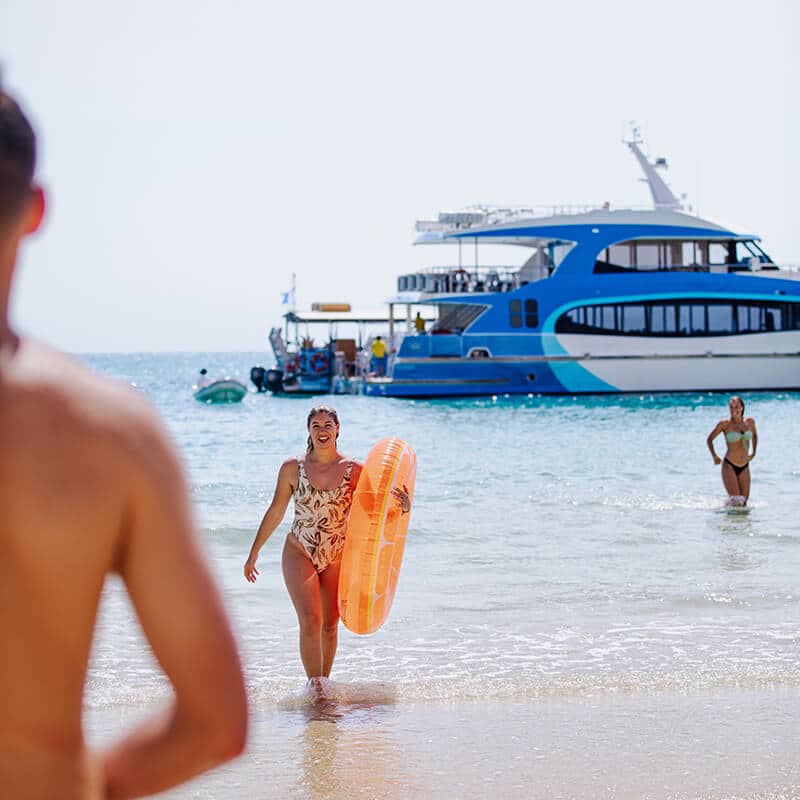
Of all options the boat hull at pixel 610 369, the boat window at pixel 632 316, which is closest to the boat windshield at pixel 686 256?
the boat window at pixel 632 316

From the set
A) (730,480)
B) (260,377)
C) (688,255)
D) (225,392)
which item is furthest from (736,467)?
(260,377)

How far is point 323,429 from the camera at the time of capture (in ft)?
19.4

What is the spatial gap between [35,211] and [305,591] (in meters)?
4.64

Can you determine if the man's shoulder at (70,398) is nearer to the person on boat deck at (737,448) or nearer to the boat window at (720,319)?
the person on boat deck at (737,448)

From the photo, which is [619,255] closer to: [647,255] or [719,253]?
[647,255]

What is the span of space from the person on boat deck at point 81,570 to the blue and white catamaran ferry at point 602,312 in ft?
114

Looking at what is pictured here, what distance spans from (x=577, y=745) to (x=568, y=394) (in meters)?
32.2

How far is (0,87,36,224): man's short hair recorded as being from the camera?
140cm

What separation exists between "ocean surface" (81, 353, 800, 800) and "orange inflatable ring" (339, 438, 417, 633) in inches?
17.4

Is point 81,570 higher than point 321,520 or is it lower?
higher

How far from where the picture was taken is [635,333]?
37281 millimetres

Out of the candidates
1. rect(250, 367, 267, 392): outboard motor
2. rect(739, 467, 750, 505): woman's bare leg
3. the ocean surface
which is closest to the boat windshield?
rect(250, 367, 267, 392): outboard motor

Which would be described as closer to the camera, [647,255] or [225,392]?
[647,255]

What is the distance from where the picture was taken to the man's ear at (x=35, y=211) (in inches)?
56.1
